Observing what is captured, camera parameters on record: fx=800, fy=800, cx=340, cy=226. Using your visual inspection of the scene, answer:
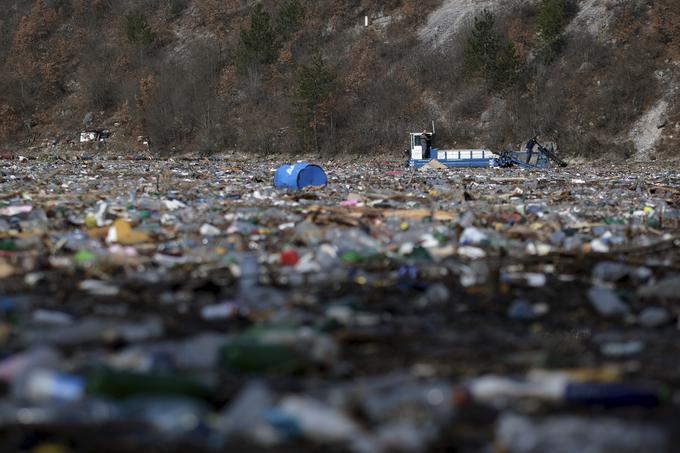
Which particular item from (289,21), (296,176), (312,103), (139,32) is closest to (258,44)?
(289,21)

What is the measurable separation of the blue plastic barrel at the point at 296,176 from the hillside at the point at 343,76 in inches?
773

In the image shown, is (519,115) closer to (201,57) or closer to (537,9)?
(537,9)

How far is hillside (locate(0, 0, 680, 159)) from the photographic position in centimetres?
3269

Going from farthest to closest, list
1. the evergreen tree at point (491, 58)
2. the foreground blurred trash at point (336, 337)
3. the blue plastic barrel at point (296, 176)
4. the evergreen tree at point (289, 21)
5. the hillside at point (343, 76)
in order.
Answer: the evergreen tree at point (289, 21), the evergreen tree at point (491, 58), the hillside at point (343, 76), the blue plastic barrel at point (296, 176), the foreground blurred trash at point (336, 337)

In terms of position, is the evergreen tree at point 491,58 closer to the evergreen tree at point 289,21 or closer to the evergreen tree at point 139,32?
the evergreen tree at point 289,21

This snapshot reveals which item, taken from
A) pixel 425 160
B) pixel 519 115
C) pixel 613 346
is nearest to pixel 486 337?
pixel 613 346

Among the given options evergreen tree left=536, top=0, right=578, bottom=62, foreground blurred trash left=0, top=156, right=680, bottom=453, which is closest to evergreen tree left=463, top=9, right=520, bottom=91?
evergreen tree left=536, top=0, right=578, bottom=62

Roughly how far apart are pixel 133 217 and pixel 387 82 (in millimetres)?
31944

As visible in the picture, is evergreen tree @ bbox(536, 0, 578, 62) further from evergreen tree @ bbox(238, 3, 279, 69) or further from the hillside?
evergreen tree @ bbox(238, 3, 279, 69)

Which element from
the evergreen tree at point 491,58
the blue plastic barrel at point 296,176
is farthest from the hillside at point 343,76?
the blue plastic barrel at point 296,176

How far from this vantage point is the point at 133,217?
6742 mm

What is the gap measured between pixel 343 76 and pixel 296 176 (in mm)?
28623

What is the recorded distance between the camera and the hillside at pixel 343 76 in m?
32.7

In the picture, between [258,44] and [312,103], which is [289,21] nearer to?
[258,44]
